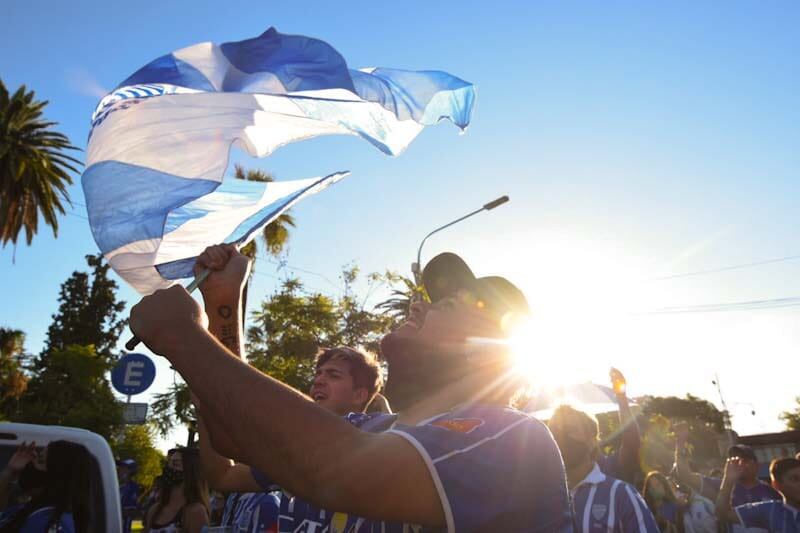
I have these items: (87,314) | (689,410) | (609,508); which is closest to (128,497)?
(609,508)

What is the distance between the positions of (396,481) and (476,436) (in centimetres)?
29

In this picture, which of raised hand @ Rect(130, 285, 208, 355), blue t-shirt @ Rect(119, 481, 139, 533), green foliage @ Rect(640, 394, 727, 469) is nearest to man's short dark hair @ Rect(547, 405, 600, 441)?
raised hand @ Rect(130, 285, 208, 355)

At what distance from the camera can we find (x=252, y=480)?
298cm

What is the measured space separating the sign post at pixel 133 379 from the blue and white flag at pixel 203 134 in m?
7.61

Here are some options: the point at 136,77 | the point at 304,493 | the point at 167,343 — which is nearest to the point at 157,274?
the point at 136,77

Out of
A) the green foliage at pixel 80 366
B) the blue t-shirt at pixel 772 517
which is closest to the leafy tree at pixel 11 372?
the green foliage at pixel 80 366

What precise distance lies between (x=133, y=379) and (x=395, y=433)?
32.1ft

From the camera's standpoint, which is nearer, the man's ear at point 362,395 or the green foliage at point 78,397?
the man's ear at point 362,395

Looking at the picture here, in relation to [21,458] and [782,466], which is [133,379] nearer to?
[21,458]

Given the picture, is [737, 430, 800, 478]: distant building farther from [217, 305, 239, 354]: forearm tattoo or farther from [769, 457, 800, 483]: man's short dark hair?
[217, 305, 239, 354]: forearm tattoo

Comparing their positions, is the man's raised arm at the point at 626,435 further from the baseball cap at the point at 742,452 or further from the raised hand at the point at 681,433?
the raised hand at the point at 681,433

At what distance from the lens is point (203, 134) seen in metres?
2.99

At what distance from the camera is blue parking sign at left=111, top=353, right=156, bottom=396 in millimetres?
9711

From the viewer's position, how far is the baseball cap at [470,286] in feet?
7.85
